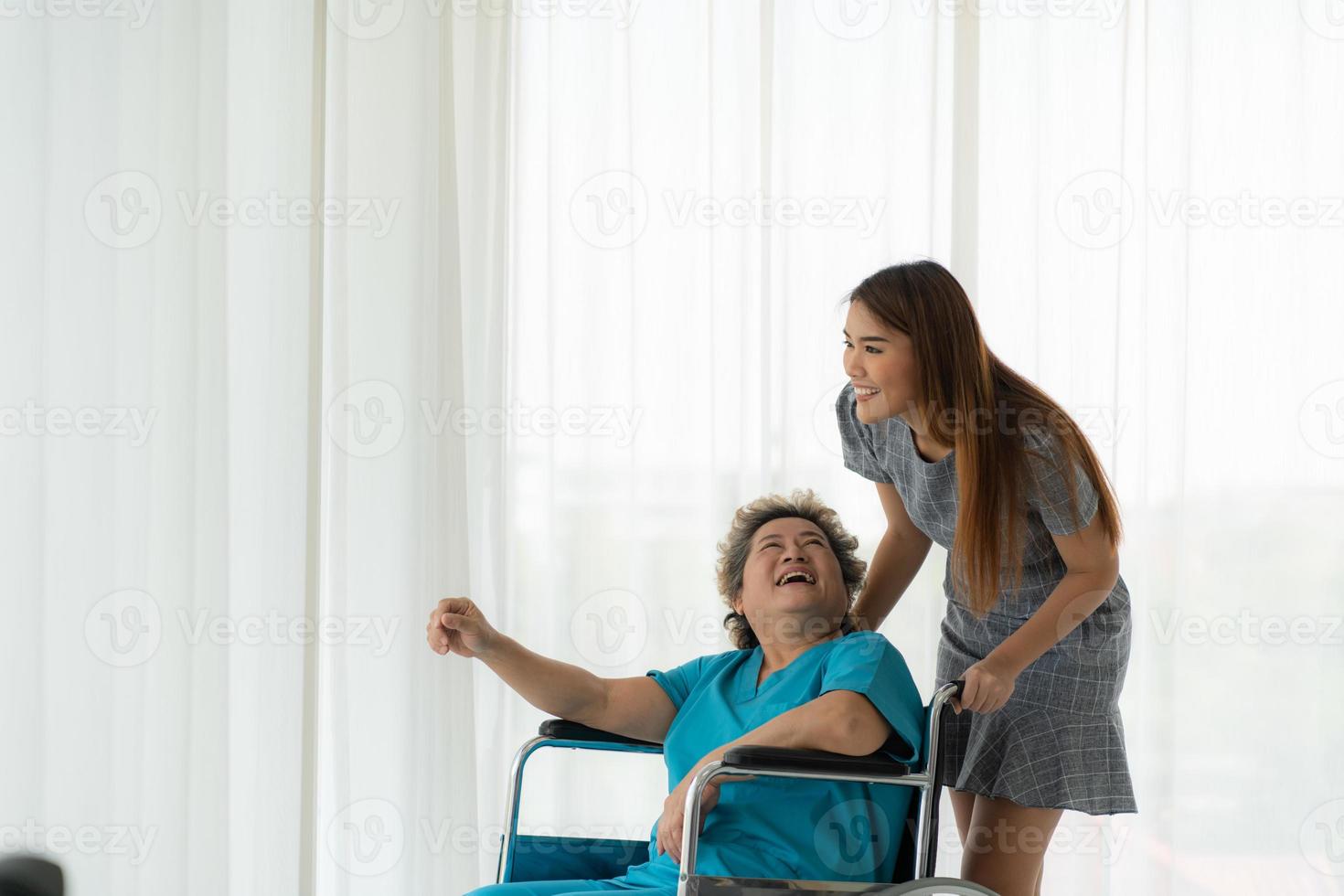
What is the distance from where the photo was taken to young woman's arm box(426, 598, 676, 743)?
161 cm

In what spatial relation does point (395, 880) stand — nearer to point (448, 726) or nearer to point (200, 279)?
point (448, 726)

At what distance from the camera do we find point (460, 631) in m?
1.59

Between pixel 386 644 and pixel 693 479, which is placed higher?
pixel 693 479

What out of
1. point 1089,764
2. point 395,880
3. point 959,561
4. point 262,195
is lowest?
point 395,880

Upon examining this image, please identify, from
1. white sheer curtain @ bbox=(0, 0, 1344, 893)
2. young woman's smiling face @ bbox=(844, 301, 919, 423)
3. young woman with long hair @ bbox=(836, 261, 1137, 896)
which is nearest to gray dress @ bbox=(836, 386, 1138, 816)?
young woman with long hair @ bbox=(836, 261, 1137, 896)

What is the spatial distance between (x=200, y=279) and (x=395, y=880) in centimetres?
A: 133

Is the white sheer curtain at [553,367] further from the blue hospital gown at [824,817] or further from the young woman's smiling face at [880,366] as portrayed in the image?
the blue hospital gown at [824,817]

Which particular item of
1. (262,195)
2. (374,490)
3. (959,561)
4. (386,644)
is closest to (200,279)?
(262,195)

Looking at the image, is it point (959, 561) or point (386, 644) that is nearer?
point (959, 561)

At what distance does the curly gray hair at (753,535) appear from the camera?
1.66 meters

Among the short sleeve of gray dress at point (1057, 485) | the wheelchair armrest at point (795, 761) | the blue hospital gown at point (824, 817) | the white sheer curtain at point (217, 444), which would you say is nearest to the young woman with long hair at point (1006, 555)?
the short sleeve of gray dress at point (1057, 485)

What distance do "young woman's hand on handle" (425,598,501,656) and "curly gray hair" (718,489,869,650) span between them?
0.37m

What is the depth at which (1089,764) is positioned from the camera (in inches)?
62.0

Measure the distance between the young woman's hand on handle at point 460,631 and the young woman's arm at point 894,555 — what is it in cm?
61
